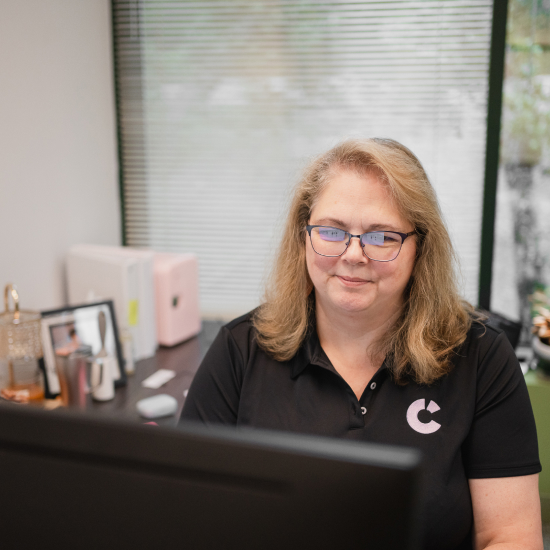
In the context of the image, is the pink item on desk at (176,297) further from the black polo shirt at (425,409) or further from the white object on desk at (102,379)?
the black polo shirt at (425,409)

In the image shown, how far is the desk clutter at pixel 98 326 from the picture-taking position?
5.44ft

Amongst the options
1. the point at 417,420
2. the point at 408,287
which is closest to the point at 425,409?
the point at 417,420

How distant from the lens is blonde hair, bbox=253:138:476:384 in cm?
118

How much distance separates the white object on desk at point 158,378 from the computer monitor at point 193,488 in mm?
1471

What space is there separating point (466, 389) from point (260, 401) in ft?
1.48

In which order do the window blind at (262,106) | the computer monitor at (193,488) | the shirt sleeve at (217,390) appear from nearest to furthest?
the computer monitor at (193,488) < the shirt sleeve at (217,390) < the window blind at (262,106)

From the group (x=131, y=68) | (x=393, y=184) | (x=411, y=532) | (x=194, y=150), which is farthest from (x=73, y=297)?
(x=411, y=532)

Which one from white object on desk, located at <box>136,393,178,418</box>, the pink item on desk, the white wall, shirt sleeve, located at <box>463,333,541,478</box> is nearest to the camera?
shirt sleeve, located at <box>463,333,541,478</box>

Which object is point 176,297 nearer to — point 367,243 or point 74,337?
point 74,337

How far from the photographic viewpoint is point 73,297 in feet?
7.14

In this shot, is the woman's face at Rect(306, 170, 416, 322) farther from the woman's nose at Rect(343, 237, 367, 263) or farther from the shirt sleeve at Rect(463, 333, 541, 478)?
the shirt sleeve at Rect(463, 333, 541, 478)

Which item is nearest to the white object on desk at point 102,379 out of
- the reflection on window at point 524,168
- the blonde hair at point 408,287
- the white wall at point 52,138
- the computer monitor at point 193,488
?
the white wall at point 52,138

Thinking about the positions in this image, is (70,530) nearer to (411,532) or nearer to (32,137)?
(411,532)

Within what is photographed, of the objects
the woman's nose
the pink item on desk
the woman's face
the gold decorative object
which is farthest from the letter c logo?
the pink item on desk
